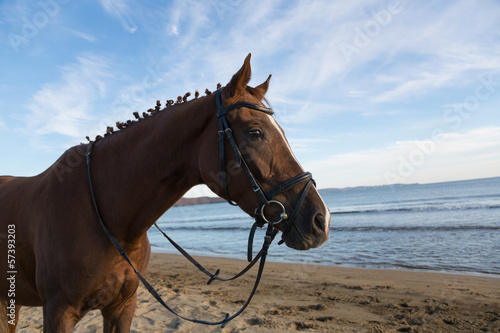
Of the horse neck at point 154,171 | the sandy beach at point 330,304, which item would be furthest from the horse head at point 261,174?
the sandy beach at point 330,304

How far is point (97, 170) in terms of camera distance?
2006 mm

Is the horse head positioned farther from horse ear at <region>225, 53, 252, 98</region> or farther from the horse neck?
the horse neck

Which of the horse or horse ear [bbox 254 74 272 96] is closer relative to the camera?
the horse

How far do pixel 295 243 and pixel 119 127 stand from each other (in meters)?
1.44

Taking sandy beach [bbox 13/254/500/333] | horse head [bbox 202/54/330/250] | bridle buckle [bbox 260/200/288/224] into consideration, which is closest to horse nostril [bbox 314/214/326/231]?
horse head [bbox 202/54/330/250]

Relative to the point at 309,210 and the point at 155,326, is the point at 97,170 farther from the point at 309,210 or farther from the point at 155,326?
the point at 155,326

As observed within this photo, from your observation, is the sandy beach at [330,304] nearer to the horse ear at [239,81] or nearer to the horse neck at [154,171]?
the horse neck at [154,171]

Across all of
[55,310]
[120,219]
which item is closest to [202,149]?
[120,219]

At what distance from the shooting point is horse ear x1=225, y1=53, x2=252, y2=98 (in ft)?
5.63

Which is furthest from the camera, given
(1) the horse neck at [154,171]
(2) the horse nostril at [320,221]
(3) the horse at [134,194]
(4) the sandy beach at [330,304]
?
(4) the sandy beach at [330,304]

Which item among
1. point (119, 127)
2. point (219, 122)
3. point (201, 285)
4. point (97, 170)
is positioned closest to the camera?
point (219, 122)

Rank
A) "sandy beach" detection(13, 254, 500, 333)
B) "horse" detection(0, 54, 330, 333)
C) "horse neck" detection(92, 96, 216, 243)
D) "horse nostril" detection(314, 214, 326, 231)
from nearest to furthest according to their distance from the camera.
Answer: "horse nostril" detection(314, 214, 326, 231)
"horse" detection(0, 54, 330, 333)
"horse neck" detection(92, 96, 216, 243)
"sandy beach" detection(13, 254, 500, 333)

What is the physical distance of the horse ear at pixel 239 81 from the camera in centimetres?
172

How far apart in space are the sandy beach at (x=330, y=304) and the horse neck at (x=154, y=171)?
8.31 ft
